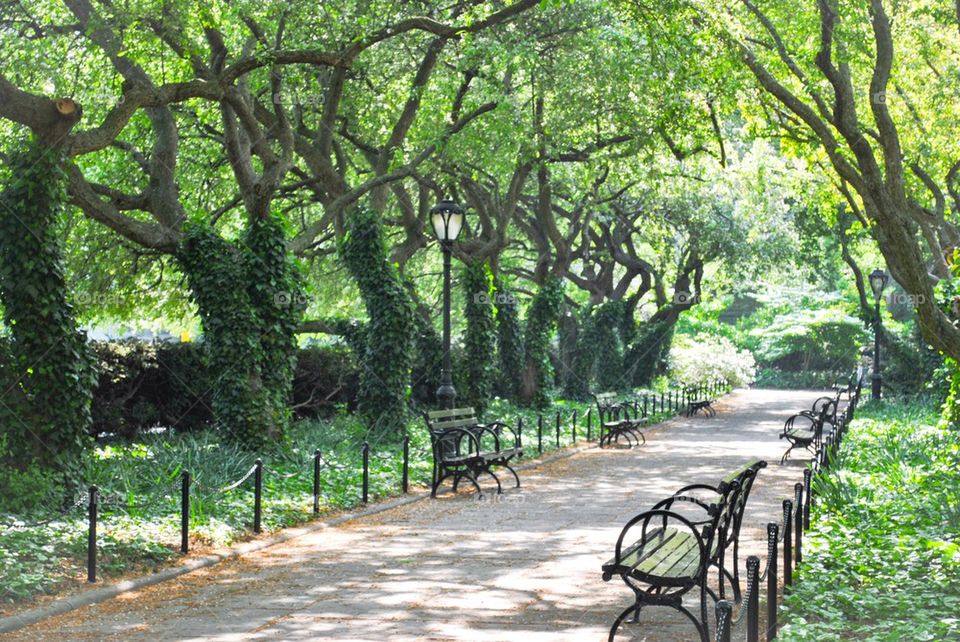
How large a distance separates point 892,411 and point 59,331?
22164 millimetres

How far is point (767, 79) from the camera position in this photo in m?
13.9

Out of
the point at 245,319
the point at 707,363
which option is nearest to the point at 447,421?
the point at 245,319

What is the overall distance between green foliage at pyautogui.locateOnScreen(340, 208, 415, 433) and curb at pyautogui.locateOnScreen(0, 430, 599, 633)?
666 cm

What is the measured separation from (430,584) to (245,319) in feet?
27.9

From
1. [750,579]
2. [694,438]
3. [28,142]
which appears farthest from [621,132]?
[750,579]

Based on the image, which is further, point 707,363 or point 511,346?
point 707,363

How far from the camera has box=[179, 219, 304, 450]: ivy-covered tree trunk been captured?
54.1ft

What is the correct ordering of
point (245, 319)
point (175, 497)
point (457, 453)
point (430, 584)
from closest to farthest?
point (430, 584), point (175, 497), point (245, 319), point (457, 453)

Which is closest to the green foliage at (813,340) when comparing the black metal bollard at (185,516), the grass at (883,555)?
the grass at (883,555)

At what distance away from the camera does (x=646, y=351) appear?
4047 centimetres

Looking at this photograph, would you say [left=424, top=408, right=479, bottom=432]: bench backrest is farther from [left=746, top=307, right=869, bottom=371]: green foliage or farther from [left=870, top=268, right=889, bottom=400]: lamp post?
[left=746, top=307, right=869, bottom=371]: green foliage

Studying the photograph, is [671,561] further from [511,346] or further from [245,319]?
[511,346]

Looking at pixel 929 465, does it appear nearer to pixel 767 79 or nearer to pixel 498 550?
pixel 767 79

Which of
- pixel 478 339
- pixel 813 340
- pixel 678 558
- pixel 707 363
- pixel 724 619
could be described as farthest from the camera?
pixel 813 340
